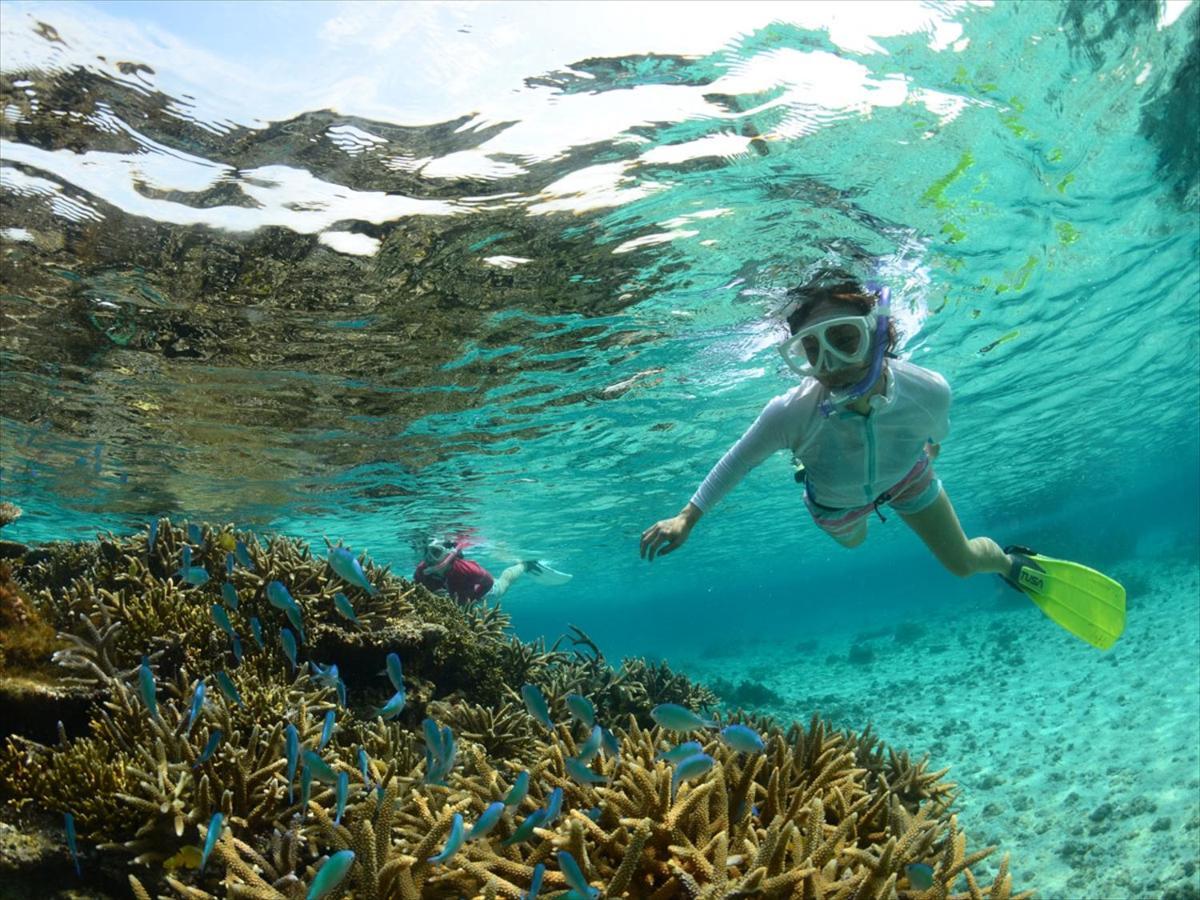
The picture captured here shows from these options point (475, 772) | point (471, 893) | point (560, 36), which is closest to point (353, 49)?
point (560, 36)

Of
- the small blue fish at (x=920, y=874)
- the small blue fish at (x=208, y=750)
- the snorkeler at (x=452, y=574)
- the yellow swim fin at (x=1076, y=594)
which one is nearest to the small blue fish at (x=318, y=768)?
the small blue fish at (x=208, y=750)

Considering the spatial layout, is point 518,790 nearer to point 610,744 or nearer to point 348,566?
point 610,744

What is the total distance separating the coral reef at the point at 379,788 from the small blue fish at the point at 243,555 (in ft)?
0.80

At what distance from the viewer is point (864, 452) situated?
21.8 feet

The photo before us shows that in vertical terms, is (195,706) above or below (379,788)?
above

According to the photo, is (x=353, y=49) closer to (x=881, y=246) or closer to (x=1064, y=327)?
(x=881, y=246)

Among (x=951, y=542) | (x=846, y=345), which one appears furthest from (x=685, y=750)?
(x=951, y=542)

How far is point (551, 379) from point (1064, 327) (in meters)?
15.4

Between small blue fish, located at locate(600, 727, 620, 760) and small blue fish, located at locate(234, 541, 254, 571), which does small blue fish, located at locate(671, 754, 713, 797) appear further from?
small blue fish, located at locate(234, 541, 254, 571)

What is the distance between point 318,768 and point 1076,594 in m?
8.59

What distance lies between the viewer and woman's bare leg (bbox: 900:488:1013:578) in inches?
300

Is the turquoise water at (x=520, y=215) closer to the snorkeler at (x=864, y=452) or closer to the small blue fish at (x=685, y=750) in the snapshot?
the snorkeler at (x=864, y=452)

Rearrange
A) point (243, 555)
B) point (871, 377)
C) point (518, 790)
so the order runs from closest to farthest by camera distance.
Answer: point (518, 790)
point (871, 377)
point (243, 555)

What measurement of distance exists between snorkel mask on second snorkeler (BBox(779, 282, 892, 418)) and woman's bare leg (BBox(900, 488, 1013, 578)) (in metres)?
2.33
